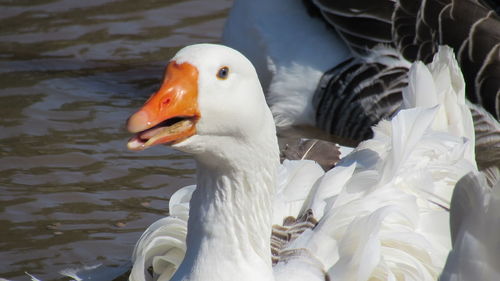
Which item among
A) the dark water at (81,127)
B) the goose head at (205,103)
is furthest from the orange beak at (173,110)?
the dark water at (81,127)

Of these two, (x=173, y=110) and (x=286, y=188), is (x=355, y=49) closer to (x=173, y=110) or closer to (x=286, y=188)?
(x=286, y=188)

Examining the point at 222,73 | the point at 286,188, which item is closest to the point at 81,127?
the point at 286,188

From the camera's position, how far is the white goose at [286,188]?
3.80 meters

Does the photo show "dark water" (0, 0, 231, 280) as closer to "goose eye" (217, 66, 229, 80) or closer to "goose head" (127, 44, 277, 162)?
"goose head" (127, 44, 277, 162)

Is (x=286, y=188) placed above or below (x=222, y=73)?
below

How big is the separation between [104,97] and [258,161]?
3565mm

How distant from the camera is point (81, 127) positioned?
689 cm

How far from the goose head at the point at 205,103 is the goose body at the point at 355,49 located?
9.21 feet

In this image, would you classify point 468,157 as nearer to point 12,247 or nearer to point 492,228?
point 492,228

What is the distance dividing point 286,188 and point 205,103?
1.13 meters

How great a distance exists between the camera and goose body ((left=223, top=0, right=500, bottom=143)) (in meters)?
6.44

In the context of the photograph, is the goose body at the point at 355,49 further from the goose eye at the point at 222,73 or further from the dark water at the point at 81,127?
the goose eye at the point at 222,73

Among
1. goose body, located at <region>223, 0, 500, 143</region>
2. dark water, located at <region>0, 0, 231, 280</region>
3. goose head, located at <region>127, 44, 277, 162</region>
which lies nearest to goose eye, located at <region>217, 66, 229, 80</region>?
goose head, located at <region>127, 44, 277, 162</region>

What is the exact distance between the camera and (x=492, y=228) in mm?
3527
